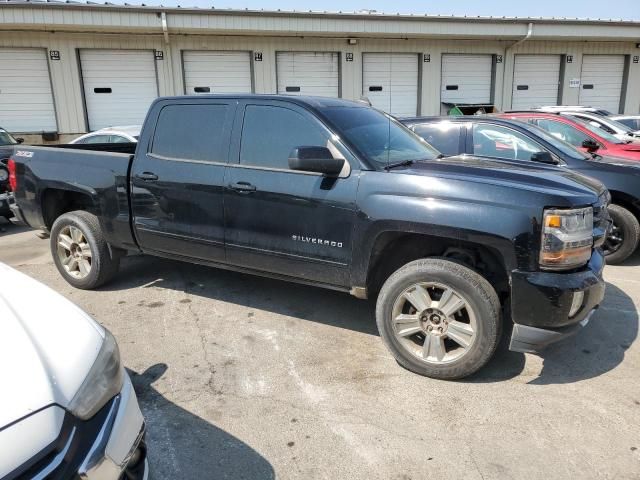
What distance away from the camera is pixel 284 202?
12.7 feet

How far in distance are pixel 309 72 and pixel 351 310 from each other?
14293mm

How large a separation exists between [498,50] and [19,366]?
2045 cm

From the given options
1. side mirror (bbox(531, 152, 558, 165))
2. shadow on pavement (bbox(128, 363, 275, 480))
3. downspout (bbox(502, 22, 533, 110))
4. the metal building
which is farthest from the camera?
downspout (bbox(502, 22, 533, 110))

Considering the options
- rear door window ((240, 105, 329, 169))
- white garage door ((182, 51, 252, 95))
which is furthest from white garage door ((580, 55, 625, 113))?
rear door window ((240, 105, 329, 169))

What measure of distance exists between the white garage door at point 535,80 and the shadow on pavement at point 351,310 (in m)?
16.7

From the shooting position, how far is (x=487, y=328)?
323 centimetres

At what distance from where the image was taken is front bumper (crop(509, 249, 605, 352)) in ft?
10.0

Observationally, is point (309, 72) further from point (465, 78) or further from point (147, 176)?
point (147, 176)

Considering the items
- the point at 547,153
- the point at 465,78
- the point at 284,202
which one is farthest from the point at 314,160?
the point at 465,78

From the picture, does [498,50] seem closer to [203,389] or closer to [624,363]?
[624,363]

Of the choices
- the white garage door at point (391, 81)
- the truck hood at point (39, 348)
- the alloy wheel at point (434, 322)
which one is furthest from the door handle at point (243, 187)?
the white garage door at point (391, 81)

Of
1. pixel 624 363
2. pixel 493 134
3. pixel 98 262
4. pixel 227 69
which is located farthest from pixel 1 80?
pixel 624 363

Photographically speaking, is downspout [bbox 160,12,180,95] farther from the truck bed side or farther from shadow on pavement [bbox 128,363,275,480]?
shadow on pavement [bbox 128,363,275,480]

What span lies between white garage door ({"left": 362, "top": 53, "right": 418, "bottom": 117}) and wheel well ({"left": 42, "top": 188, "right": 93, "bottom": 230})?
13.9m
